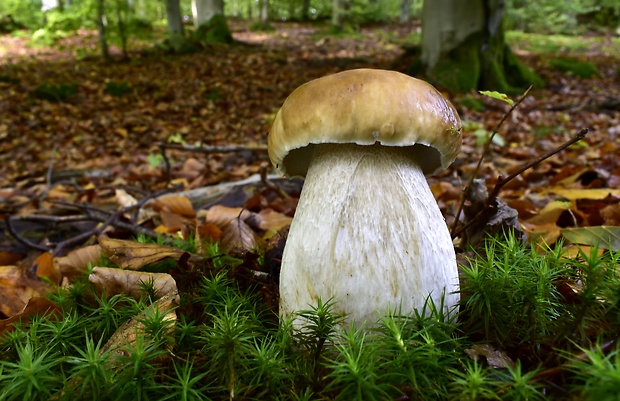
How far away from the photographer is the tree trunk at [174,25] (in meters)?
13.6

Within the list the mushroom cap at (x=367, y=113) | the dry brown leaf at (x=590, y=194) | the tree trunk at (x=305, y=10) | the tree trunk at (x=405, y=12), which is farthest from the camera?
the tree trunk at (x=405, y=12)

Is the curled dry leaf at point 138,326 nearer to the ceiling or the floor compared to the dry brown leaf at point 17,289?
nearer to the ceiling

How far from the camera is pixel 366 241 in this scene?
1.48 metres

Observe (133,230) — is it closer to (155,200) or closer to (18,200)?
(155,200)

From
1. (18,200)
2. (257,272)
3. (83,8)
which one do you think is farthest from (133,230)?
(83,8)

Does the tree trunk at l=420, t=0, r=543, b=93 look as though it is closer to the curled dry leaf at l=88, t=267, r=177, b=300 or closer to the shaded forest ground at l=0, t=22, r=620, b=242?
the shaded forest ground at l=0, t=22, r=620, b=242

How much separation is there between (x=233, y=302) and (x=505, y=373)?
3.14ft

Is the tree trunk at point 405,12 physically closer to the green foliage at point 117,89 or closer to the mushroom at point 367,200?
the green foliage at point 117,89

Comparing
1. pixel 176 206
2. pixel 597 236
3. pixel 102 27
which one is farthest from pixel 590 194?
pixel 102 27

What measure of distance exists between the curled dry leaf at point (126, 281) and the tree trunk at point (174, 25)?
43.2ft

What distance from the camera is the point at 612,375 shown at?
86cm

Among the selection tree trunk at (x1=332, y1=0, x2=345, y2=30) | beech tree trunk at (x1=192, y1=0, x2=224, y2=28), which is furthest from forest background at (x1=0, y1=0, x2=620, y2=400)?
tree trunk at (x1=332, y1=0, x2=345, y2=30)

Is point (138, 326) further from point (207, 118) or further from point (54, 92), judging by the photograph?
point (54, 92)

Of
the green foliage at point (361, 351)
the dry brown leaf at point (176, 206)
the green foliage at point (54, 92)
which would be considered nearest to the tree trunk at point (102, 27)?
the green foliage at point (54, 92)
